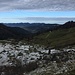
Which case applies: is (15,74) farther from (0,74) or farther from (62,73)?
(62,73)

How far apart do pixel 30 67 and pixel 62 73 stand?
1912 centimetres

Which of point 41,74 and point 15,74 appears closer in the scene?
point 41,74

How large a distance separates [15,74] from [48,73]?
11.1 meters

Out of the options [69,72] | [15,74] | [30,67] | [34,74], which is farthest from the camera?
[30,67]

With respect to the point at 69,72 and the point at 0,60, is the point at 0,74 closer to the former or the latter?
the point at 69,72

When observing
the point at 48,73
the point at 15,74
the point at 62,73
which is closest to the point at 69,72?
the point at 62,73

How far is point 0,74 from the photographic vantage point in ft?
183

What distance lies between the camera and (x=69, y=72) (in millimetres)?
42812

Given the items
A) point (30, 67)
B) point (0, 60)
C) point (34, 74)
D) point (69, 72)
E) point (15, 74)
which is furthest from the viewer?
point (0, 60)

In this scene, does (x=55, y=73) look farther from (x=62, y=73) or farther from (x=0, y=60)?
(x=0, y=60)

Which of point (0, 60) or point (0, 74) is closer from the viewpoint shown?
point (0, 74)

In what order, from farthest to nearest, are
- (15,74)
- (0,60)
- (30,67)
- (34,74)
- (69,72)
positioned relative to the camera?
(0,60)
(30,67)
(15,74)
(34,74)
(69,72)

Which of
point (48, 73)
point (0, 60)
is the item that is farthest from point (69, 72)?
point (0, 60)

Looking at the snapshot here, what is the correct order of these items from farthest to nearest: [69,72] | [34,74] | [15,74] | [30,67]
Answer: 1. [30,67]
2. [15,74]
3. [34,74]
4. [69,72]
